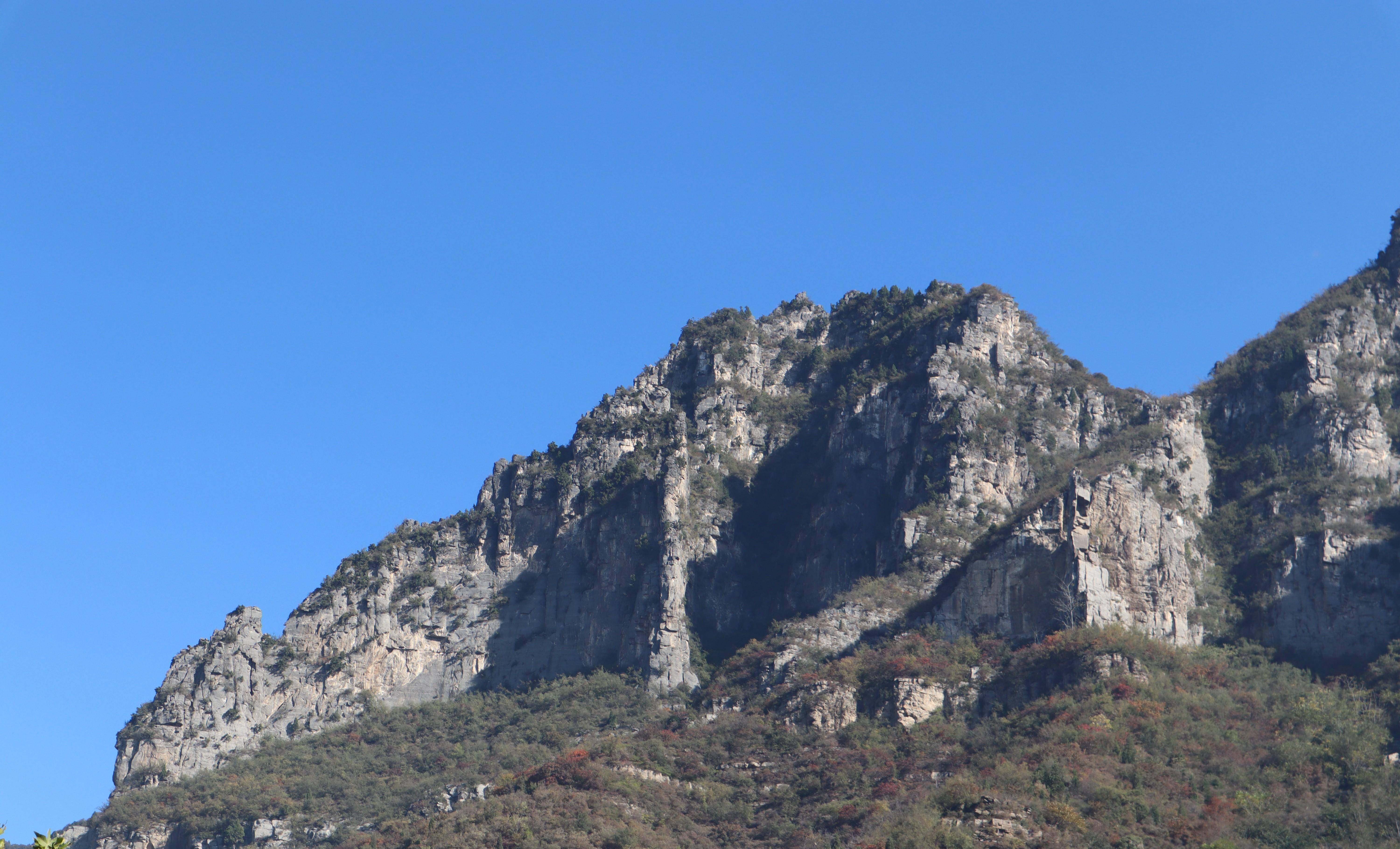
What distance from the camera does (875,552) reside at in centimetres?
12650

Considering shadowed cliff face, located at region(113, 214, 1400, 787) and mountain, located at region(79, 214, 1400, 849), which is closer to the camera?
mountain, located at region(79, 214, 1400, 849)

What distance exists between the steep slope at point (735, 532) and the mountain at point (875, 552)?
189 millimetres

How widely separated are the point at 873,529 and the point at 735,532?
10.2 metres

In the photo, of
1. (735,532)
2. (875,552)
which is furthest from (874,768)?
(735,532)

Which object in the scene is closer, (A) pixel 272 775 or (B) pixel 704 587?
(A) pixel 272 775

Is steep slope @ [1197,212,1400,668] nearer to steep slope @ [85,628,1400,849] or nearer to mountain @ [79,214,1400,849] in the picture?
mountain @ [79,214,1400,849]

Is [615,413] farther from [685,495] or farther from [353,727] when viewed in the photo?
[353,727]

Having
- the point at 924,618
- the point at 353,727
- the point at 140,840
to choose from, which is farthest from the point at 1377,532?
the point at 140,840

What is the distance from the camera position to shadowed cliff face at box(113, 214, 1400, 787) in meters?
114

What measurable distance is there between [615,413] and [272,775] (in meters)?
36.7

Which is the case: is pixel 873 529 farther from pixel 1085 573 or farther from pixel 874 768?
pixel 874 768

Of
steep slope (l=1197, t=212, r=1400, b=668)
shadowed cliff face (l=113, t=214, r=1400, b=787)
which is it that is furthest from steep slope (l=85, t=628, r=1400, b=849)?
steep slope (l=1197, t=212, r=1400, b=668)

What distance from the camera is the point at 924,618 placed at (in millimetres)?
115875

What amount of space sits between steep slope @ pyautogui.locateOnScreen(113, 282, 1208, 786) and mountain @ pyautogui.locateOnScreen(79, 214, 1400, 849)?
189mm
